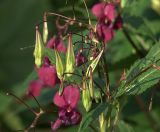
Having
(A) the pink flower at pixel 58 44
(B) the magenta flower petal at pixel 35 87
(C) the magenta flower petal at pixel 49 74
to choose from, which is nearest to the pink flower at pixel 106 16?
(A) the pink flower at pixel 58 44

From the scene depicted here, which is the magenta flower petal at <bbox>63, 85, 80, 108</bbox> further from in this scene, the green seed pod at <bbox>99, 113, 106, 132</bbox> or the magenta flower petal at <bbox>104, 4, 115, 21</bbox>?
the magenta flower petal at <bbox>104, 4, 115, 21</bbox>

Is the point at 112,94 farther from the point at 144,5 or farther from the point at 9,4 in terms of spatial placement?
the point at 9,4

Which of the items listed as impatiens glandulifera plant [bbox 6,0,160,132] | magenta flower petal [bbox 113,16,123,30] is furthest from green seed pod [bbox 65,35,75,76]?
magenta flower petal [bbox 113,16,123,30]

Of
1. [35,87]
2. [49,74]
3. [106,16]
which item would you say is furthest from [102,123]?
[35,87]

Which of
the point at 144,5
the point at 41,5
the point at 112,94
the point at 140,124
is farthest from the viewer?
the point at 41,5

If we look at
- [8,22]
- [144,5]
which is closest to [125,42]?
[144,5]

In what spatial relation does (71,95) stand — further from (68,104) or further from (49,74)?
(49,74)
